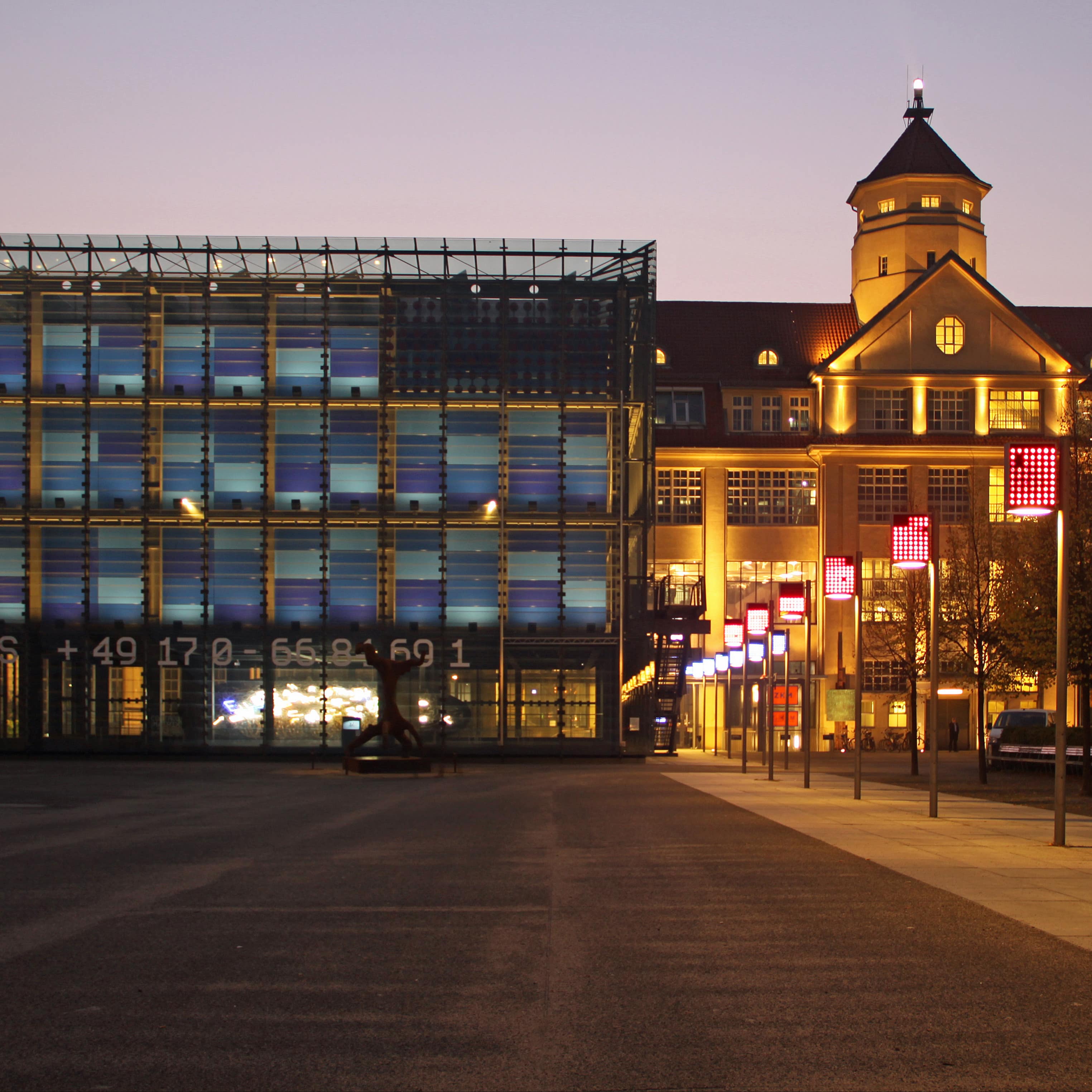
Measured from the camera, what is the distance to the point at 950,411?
76.2 meters

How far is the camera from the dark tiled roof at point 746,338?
7984cm

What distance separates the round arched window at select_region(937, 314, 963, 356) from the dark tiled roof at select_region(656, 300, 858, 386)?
6332 millimetres

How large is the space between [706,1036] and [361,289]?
2062 inches

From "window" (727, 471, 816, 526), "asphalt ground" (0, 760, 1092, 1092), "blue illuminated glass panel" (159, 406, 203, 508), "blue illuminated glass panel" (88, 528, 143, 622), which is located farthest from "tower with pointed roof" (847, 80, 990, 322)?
"asphalt ground" (0, 760, 1092, 1092)

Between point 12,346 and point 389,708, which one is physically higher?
point 12,346

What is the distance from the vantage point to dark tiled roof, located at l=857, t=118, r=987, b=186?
268 ft

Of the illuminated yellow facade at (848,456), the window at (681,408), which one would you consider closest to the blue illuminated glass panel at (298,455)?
the illuminated yellow facade at (848,456)

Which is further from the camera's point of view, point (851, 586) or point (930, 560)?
point (851, 586)

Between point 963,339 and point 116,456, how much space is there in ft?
137

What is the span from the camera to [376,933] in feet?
39.7

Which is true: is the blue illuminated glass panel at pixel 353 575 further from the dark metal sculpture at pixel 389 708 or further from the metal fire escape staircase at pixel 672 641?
the dark metal sculpture at pixel 389 708

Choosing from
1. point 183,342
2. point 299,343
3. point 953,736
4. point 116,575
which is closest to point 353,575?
point 116,575

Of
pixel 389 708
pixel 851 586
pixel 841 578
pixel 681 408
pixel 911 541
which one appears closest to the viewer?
pixel 911 541

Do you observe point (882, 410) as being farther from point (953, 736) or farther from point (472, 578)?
point (472, 578)
